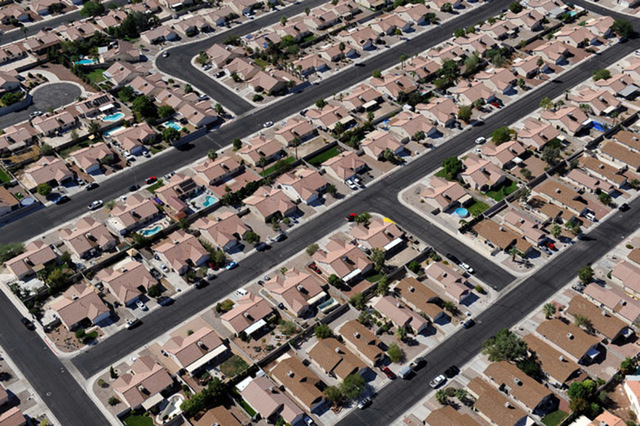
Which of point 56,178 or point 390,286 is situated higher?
point 56,178

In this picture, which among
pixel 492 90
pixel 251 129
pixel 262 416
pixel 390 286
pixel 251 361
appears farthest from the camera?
pixel 492 90

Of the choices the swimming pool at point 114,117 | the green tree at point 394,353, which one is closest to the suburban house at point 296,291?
the green tree at point 394,353

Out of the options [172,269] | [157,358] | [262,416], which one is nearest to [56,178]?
[172,269]

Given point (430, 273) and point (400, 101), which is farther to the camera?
point (400, 101)

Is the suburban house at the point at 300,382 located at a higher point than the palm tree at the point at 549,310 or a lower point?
higher

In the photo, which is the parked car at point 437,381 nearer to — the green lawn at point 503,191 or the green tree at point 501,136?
the green lawn at point 503,191

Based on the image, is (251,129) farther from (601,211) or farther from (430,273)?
(601,211)

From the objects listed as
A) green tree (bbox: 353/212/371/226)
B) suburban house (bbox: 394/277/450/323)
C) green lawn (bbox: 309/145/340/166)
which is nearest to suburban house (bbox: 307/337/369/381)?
suburban house (bbox: 394/277/450/323)

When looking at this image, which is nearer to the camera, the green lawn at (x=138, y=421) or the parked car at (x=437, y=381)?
the green lawn at (x=138, y=421)
